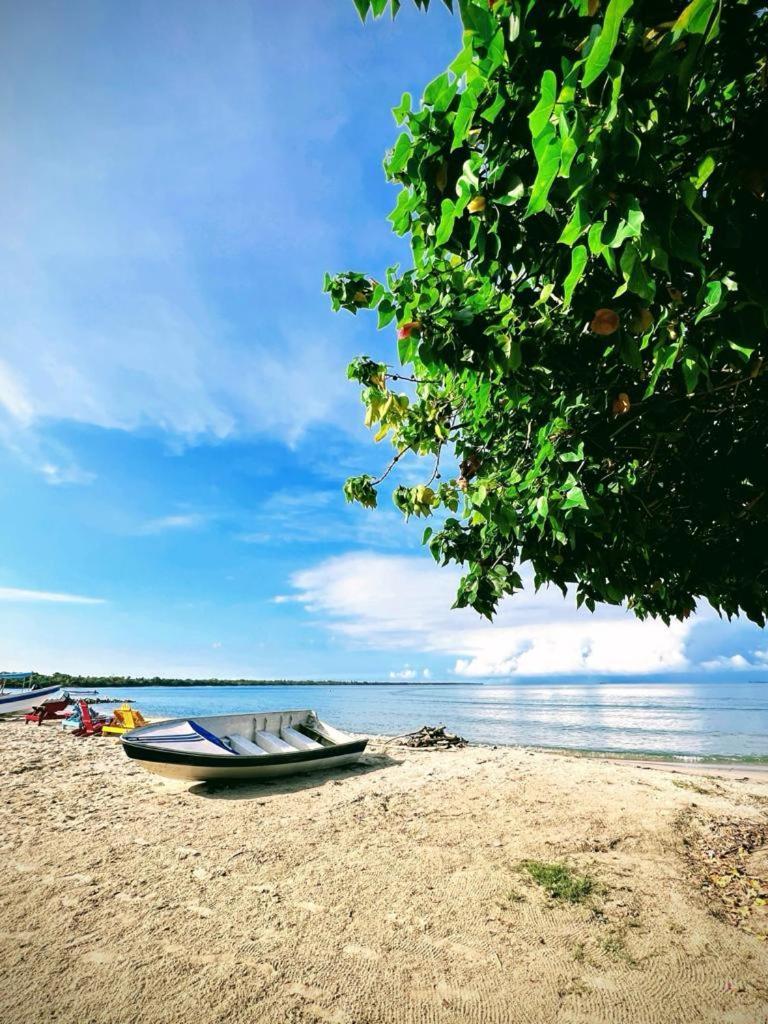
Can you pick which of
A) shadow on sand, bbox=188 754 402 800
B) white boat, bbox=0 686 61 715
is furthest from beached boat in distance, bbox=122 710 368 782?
white boat, bbox=0 686 61 715

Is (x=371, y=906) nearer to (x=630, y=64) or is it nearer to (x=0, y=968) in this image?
(x=0, y=968)

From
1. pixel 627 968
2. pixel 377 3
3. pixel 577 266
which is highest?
pixel 377 3

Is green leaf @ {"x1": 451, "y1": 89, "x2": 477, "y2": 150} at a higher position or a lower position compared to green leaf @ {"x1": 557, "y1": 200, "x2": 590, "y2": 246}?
higher

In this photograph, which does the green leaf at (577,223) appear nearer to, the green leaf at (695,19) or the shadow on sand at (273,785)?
the green leaf at (695,19)

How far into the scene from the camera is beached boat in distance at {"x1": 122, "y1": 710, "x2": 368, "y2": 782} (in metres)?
9.38

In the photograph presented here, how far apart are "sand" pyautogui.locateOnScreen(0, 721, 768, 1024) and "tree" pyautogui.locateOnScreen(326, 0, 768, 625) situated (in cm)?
274

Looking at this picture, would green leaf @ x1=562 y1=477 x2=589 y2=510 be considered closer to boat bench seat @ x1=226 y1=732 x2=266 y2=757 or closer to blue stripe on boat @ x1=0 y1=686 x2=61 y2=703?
boat bench seat @ x1=226 y1=732 x2=266 y2=757

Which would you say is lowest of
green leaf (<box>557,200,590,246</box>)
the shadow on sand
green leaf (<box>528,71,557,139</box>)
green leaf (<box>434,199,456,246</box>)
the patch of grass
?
the patch of grass

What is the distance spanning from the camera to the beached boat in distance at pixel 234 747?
9375mm

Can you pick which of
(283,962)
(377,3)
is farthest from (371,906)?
(377,3)

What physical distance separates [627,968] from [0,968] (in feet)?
15.4

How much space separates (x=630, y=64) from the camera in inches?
79.4

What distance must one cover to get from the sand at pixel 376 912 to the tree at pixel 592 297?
274 cm

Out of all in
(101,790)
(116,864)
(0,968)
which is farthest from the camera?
(101,790)
